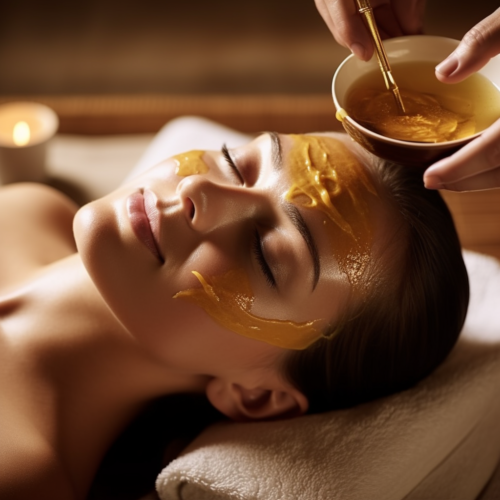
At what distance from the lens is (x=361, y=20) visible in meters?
1.09

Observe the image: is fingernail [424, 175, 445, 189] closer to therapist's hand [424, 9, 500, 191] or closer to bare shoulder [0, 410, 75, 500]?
therapist's hand [424, 9, 500, 191]

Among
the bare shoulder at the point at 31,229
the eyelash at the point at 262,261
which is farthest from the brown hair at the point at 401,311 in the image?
the bare shoulder at the point at 31,229

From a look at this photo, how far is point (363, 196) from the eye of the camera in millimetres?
1145

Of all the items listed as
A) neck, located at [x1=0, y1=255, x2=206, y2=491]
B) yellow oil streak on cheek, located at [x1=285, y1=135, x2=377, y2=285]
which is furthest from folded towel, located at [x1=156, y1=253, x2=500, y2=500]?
yellow oil streak on cheek, located at [x1=285, y1=135, x2=377, y2=285]

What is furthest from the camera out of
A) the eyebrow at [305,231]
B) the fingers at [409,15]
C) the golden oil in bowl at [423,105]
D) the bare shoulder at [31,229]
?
the bare shoulder at [31,229]

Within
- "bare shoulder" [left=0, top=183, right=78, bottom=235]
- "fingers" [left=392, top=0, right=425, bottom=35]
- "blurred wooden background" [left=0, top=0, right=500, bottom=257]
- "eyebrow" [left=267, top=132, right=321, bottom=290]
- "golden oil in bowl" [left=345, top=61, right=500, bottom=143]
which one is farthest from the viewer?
"blurred wooden background" [left=0, top=0, right=500, bottom=257]

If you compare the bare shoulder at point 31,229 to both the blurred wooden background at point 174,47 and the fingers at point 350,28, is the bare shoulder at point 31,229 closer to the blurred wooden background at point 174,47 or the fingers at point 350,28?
the fingers at point 350,28

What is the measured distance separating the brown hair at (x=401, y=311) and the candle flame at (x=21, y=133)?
Answer: 114cm

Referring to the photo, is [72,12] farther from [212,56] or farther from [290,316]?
[290,316]

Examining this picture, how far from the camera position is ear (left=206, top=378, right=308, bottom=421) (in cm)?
126

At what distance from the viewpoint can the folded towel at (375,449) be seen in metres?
1.16

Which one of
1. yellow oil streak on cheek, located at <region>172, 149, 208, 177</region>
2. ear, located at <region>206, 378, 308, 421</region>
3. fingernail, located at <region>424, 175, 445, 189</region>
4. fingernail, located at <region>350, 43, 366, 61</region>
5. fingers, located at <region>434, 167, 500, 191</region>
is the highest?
fingernail, located at <region>350, 43, 366, 61</region>

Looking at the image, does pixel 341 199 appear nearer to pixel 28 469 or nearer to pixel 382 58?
pixel 382 58

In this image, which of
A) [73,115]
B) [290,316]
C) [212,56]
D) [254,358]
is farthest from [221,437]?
[212,56]
